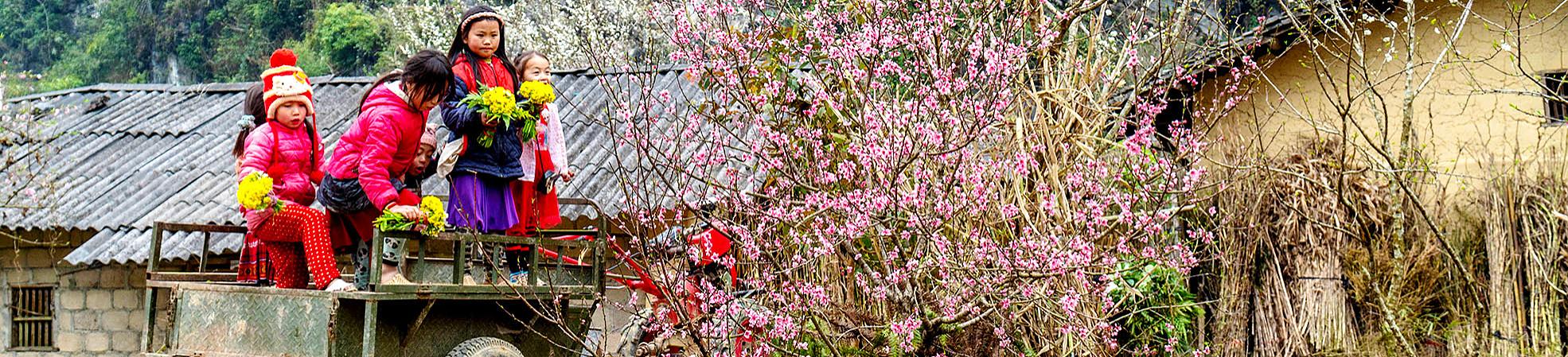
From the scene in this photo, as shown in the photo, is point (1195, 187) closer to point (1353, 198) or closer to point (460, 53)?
point (1353, 198)

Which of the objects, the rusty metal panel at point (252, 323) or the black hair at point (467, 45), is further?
the black hair at point (467, 45)

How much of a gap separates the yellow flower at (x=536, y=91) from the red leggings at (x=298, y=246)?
35.9 inches

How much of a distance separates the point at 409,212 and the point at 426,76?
0.67 m

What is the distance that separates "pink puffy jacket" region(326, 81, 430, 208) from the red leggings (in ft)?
0.71

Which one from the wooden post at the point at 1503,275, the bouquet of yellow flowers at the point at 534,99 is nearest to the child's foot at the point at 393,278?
the bouquet of yellow flowers at the point at 534,99

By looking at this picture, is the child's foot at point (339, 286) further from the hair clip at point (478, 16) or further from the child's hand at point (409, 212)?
the hair clip at point (478, 16)

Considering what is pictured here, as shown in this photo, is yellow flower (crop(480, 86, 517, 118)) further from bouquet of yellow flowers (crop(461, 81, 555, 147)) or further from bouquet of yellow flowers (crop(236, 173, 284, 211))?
bouquet of yellow flowers (crop(236, 173, 284, 211))

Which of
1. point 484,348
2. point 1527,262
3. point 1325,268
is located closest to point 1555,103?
point 1527,262

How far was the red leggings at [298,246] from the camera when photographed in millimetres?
4934

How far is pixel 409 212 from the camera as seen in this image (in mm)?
4727

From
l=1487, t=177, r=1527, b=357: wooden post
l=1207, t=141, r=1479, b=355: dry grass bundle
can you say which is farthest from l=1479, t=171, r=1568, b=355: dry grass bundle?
l=1207, t=141, r=1479, b=355: dry grass bundle

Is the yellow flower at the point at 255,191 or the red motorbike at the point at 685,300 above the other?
the yellow flower at the point at 255,191

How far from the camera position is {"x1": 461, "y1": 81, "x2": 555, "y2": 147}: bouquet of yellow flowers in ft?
17.0

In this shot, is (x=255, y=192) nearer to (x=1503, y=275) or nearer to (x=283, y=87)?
(x=283, y=87)
